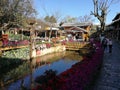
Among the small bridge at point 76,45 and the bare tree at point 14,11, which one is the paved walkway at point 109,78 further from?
the small bridge at point 76,45

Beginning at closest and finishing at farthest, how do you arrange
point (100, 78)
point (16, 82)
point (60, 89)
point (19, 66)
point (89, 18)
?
point (60, 89) → point (100, 78) → point (16, 82) → point (19, 66) → point (89, 18)

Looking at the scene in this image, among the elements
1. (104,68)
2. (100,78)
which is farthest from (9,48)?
(100,78)

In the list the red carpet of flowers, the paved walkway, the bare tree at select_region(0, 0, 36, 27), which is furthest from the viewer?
the bare tree at select_region(0, 0, 36, 27)

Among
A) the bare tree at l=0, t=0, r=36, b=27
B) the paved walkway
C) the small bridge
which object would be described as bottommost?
the paved walkway

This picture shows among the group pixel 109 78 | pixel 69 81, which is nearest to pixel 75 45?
pixel 109 78

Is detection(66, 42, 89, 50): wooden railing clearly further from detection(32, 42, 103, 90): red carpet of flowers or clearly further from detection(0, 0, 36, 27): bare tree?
detection(32, 42, 103, 90): red carpet of flowers

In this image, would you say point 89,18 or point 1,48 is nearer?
point 1,48

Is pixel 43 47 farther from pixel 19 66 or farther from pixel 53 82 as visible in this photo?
pixel 53 82

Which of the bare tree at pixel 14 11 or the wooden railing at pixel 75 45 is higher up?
the bare tree at pixel 14 11

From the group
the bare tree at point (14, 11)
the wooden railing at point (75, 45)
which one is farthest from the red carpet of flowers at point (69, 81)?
the wooden railing at point (75, 45)

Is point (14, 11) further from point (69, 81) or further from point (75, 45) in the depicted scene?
point (69, 81)

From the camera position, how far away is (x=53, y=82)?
20.0ft

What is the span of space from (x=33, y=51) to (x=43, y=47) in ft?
12.5

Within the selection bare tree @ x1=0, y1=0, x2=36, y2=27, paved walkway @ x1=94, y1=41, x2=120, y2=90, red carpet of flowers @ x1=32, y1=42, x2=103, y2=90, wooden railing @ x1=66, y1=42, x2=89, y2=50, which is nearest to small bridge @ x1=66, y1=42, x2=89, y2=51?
wooden railing @ x1=66, y1=42, x2=89, y2=50
